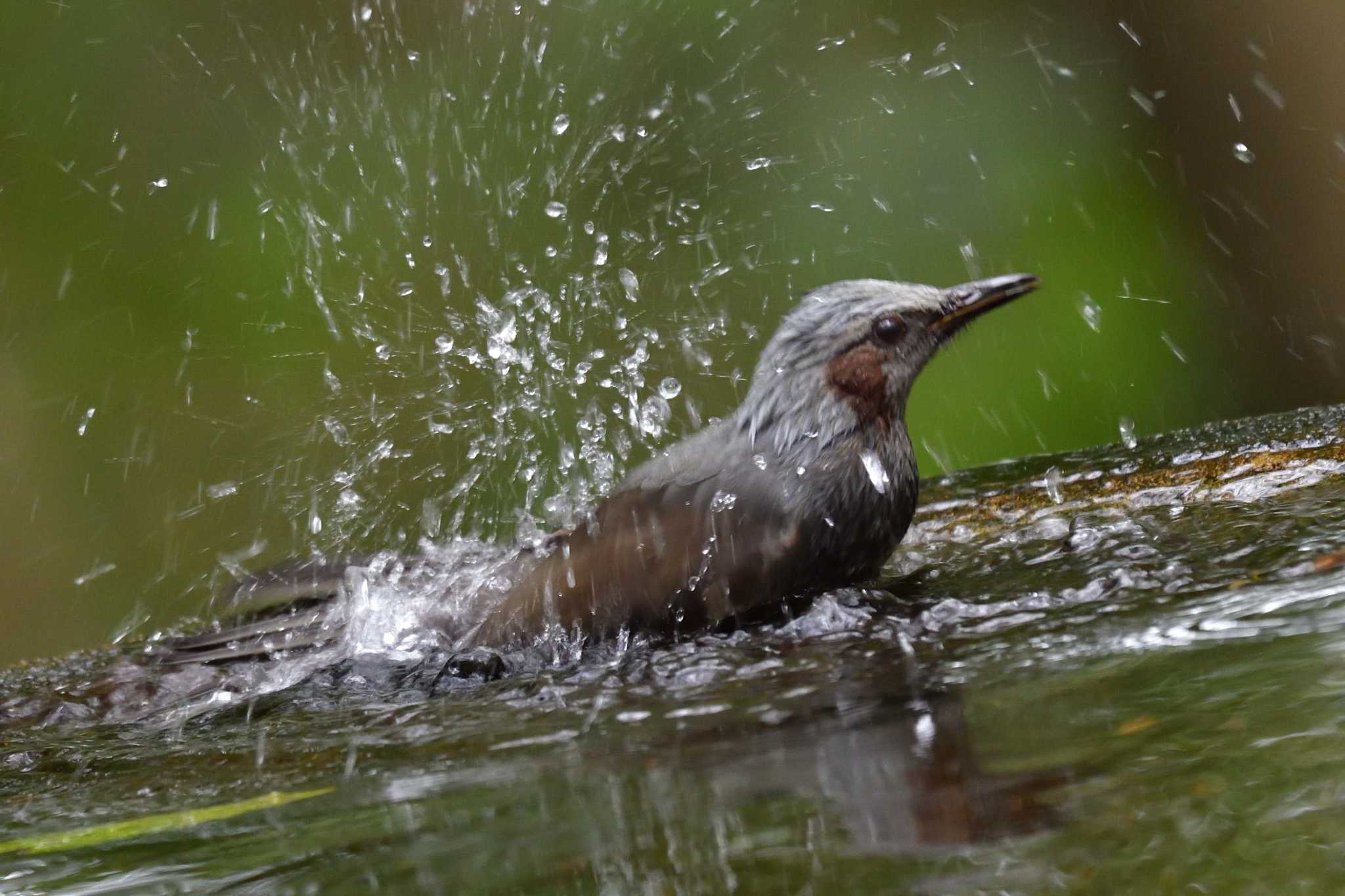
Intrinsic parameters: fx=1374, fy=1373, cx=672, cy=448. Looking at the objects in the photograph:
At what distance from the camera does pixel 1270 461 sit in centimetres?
320

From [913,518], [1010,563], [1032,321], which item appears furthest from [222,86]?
[1010,563]

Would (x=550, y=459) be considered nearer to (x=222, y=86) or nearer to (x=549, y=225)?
(x=549, y=225)

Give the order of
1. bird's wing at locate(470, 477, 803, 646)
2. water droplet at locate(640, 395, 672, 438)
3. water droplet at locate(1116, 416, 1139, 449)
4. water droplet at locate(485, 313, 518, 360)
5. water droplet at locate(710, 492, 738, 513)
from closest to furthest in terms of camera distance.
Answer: bird's wing at locate(470, 477, 803, 646), water droplet at locate(710, 492, 738, 513), water droplet at locate(640, 395, 672, 438), water droplet at locate(485, 313, 518, 360), water droplet at locate(1116, 416, 1139, 449)

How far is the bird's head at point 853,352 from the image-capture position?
11.7 ft

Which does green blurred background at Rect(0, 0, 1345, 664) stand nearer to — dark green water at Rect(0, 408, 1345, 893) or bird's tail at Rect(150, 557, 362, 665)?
bird's tail at Rect(150, 557, 362, 665)

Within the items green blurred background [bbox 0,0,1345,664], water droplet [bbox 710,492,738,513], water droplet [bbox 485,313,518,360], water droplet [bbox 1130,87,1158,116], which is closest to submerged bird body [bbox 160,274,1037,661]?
water droplet [bbox 710,492,738,513]

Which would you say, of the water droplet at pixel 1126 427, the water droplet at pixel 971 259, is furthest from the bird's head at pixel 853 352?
the water droplet at pixel 971 259

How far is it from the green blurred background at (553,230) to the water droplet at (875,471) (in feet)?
8.21

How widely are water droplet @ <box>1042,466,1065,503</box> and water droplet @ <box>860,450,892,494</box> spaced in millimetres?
427

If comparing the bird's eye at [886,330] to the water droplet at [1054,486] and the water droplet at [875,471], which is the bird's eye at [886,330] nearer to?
the water droplet at [875,471]

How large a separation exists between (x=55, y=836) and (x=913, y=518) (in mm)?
2447

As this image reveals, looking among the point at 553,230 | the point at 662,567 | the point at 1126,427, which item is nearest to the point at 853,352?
the point at 662,567

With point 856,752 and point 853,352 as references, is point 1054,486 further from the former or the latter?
point 856,752

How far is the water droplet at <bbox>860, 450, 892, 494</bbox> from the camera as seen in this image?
3373 millimetres
